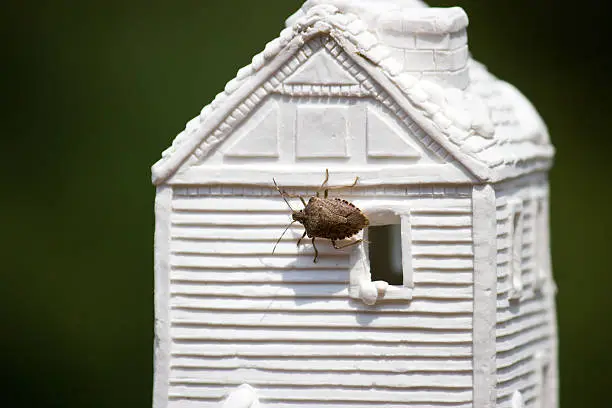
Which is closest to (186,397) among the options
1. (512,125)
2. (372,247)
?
(372,247)

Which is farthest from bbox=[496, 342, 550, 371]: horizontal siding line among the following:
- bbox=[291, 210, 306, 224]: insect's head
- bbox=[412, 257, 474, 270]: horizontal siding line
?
bbox=[291, 210, 306, 224]: insect's head

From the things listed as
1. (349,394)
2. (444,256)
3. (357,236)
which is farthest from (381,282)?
(349,394)

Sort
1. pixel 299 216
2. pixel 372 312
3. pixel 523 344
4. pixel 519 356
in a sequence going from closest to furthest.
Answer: pixel 299 216 < pixel 372 312 < pixel 519 356 < pixel 523 344

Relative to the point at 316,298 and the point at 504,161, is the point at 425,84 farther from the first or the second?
the point at 316,298

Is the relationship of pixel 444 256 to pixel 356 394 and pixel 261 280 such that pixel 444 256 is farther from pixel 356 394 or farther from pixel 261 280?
pixel 261 280

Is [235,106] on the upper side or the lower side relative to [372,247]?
upper

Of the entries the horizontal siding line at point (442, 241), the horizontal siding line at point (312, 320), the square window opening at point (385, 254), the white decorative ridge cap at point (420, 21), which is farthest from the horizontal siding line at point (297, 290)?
the white decorative ridge cap at point (420, 21)
